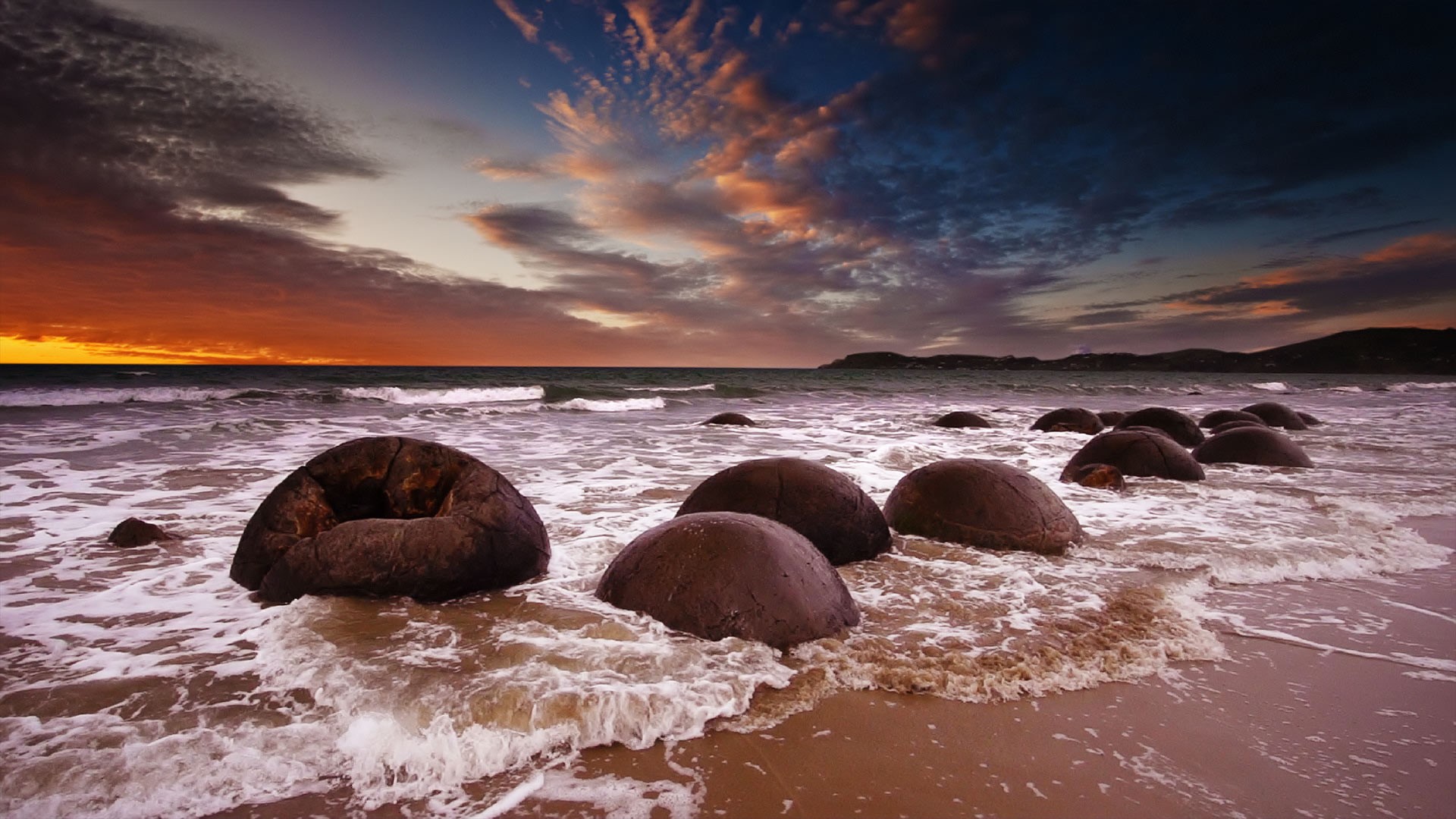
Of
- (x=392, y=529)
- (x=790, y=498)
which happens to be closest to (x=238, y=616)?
(x=392, y=529)

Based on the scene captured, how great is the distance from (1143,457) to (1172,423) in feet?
16.7

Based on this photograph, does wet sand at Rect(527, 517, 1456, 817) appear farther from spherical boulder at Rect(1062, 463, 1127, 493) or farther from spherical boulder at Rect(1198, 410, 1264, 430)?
spherical boulder at Rect(1198, 410, 1264, 430)

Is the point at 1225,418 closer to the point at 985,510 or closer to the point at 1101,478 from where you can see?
the point at 1101,478

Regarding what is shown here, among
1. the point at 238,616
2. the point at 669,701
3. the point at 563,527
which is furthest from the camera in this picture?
the point at 563,527

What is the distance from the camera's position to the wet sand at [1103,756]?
2146 mm

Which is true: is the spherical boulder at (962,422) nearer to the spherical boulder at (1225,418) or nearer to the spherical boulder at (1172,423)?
the spherical boulder at (1172,423)

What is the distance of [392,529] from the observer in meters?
3.77

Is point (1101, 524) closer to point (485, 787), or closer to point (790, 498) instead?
point (790, 498)

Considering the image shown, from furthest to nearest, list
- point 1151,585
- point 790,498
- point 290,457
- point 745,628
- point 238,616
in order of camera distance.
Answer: point 290,457, point 790,498, point 1151,585, point 238,616, point 745,628

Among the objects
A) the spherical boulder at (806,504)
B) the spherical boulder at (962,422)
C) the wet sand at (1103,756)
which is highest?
the spherical boulder at (806,504)

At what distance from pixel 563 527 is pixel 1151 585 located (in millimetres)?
4369

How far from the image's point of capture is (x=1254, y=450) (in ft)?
31.4

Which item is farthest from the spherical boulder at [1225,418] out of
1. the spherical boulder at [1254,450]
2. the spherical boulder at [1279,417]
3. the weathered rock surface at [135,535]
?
the weathered rock surface at [135,535]

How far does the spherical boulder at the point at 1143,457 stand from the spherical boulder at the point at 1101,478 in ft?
0.89
